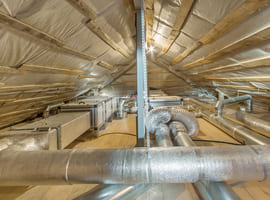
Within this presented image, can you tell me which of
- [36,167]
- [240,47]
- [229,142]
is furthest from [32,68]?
[229,142]

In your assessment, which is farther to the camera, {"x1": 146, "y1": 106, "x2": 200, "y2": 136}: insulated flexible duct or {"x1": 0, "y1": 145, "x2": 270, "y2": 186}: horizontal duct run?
{"x1": 146, "y1": 106, "x2": 200, "y2": 136}: insulated flexible duct

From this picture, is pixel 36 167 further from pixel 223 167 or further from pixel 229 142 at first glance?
pixel 229 142

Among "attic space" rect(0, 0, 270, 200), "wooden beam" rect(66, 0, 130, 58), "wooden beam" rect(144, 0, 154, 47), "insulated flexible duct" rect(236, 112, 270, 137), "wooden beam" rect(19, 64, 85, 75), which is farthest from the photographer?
"insulated flexible duct" rect(236, 112, 270, 137)

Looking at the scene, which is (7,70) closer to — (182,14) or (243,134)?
(182,14)

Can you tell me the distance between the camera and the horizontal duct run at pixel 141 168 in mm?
940

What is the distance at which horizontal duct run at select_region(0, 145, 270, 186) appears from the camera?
940mm

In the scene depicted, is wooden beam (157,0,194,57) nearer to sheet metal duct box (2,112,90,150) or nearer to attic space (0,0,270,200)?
attic space (0,0,270,200)

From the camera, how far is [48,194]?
1423 millimetres

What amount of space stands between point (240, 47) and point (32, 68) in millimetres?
2351

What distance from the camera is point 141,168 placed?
968mm

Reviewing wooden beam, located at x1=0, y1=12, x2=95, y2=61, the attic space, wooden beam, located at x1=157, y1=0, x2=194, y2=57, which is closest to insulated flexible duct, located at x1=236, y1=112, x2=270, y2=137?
the attic space

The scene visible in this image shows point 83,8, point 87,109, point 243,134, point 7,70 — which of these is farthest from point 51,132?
point 243,134

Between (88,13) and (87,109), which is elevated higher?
(88,13)

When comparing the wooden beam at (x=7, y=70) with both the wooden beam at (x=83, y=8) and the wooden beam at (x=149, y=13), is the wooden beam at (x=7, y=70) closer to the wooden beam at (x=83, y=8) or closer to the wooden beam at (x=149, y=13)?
the wooden beam at (x=83, y=8)
